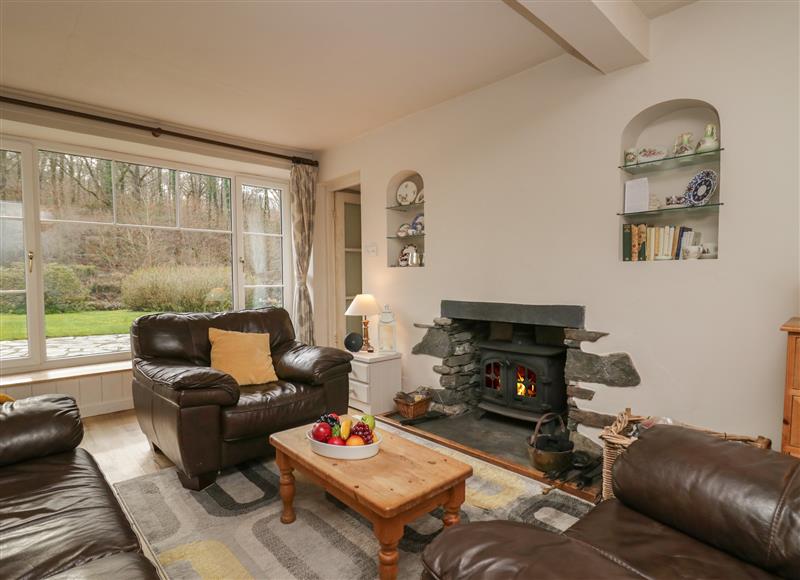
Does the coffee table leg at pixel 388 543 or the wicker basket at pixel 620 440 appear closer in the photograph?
the coffee table leg at pixel 388 543

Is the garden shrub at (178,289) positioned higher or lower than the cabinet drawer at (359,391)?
higher

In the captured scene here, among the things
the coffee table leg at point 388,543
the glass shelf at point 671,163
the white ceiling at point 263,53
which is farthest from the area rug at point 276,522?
the white ceiling at point 263,53

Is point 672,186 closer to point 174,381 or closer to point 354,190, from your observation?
point 174,381

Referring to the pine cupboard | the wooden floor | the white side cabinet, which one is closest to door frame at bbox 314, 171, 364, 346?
the white side cabinet

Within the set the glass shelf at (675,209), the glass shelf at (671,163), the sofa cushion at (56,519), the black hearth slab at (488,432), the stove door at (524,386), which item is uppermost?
the glass shelf at (671,163)

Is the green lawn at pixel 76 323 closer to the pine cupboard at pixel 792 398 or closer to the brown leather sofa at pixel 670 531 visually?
the brown leather sofa at pixel 670 531

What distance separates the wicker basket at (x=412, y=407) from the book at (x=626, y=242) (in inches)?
74.8

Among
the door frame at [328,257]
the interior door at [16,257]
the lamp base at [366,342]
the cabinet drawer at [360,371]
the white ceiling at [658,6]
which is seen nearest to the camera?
the white ceiling at [658,6]

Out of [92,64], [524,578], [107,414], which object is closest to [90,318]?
[107,414]

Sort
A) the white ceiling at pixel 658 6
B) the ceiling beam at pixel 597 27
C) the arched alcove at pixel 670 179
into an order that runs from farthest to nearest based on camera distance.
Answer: the arched alcove at pixel 670 179
the white ceiling at pixel 658 6
the ceiling beam at pixel 597 27

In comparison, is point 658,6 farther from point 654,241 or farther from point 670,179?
point 654,241

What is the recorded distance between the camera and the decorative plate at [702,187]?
7.81 ft

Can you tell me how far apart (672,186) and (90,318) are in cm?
468

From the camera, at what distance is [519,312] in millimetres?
3125
